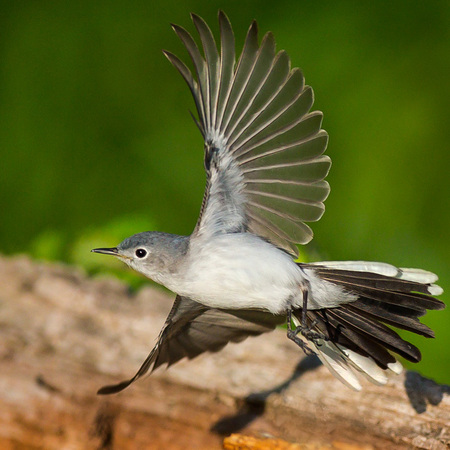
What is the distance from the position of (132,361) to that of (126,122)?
2.32 m

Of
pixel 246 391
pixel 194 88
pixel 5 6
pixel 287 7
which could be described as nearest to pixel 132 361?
pixel 246 391

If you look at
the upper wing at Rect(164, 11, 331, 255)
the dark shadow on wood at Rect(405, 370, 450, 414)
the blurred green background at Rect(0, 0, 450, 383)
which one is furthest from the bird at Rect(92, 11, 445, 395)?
the blurred green background at Rect(0, 0, 450, 383)

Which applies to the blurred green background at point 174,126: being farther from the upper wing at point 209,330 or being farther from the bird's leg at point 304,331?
the bird's leg at point 304,331

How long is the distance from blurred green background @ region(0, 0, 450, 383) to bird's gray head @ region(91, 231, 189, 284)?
1303 mm

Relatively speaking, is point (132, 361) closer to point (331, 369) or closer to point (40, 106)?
point (331, 369)

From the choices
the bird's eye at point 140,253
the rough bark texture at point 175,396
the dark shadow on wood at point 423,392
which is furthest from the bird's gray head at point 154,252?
the dark shadow on wood at point 423,392

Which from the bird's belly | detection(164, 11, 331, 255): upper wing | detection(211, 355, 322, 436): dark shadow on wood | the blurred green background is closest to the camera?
detection(164, 11, 331, 255): upper wing

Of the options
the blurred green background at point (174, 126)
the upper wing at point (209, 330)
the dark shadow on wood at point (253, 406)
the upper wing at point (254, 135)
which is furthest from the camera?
the blurred green background at point (174, 126)

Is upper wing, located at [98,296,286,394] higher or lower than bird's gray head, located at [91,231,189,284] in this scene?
lower

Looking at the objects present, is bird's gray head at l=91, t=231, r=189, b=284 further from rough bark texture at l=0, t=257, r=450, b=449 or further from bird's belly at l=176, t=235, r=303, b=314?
rough bark texture at l=0, t=257, r=450, b=449

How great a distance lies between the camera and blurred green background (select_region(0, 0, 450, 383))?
443cm

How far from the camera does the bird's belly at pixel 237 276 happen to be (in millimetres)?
2520

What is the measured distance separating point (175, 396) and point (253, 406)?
33 centimetres

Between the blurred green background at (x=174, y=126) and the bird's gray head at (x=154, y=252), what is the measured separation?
4.28ft
